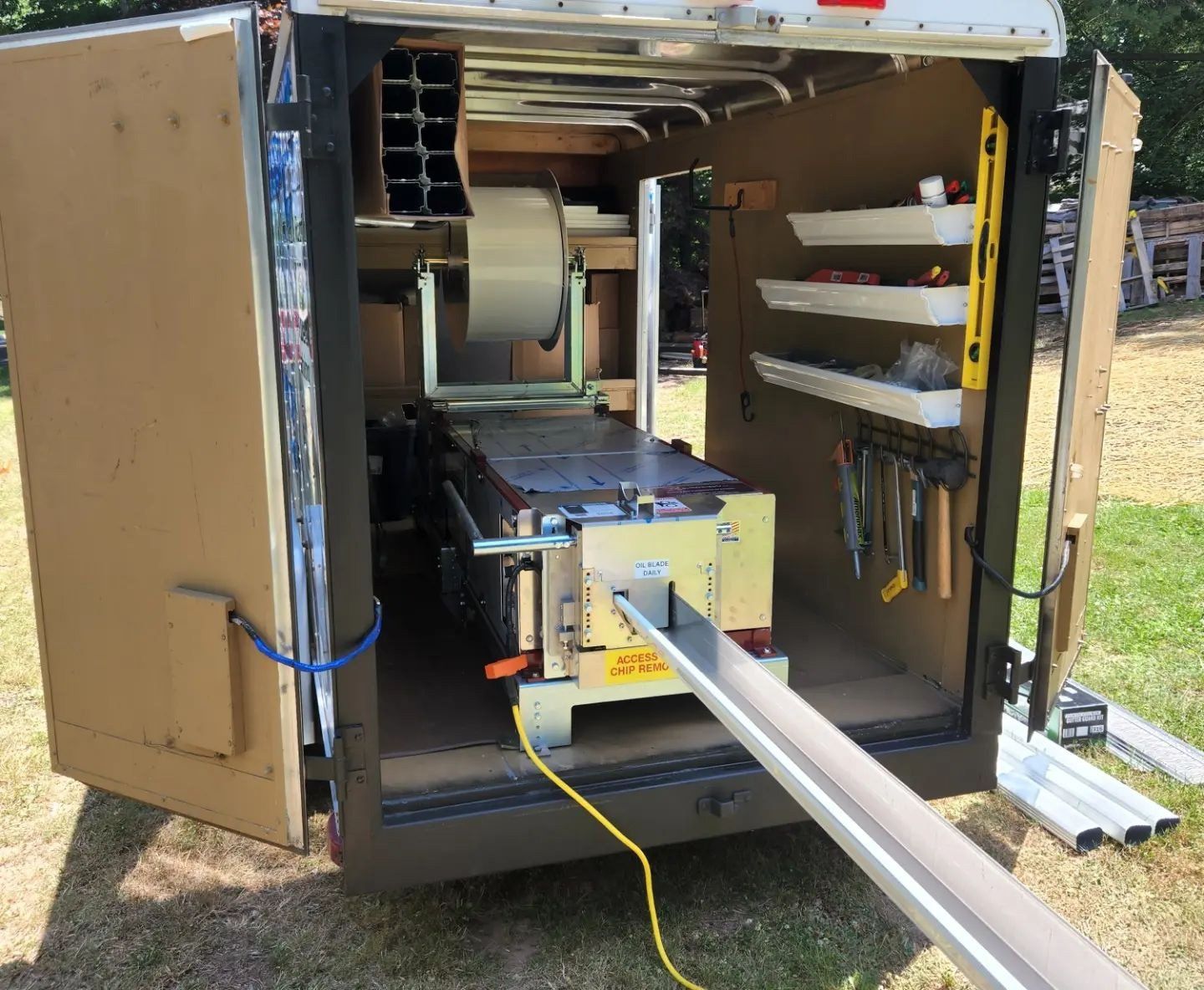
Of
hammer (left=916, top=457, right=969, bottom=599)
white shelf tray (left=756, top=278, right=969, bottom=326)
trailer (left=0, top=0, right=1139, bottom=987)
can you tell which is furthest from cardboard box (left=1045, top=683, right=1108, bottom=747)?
white shelf tray (left=756, top=278, right=969, bottom=326)

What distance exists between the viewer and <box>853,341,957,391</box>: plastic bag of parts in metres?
3.37

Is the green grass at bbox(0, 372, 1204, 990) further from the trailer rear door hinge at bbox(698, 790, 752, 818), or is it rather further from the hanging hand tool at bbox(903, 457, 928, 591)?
the hanging hand tool at bbox(903, 457, 928, 591)

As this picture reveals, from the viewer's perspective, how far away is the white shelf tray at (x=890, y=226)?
308 cm

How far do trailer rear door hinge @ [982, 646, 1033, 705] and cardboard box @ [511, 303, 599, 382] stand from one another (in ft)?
9.46

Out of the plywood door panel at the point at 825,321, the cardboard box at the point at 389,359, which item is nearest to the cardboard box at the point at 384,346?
the cardboard box at the point at 389,359

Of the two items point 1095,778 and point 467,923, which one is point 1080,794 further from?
point 467,923

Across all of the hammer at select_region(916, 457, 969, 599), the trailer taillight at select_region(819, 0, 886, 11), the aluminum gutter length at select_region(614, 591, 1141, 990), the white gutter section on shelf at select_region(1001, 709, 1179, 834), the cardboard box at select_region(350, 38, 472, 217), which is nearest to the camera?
the aluminum gutter length at select_region(614, 591, 1141, 990)

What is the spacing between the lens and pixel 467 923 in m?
3.18

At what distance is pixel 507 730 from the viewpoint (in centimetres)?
334

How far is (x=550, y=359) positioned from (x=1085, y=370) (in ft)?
10.7

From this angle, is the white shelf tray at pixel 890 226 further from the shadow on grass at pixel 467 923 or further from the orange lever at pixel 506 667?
the shadow on grass at pixel 467 923

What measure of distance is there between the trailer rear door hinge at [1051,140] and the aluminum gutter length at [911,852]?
1624mm

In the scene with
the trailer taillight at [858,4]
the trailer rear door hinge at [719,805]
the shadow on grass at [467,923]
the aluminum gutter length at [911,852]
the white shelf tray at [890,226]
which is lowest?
the shadow on grass at [467,923]

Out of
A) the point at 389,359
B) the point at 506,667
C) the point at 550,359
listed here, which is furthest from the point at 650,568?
the point at 389,359
